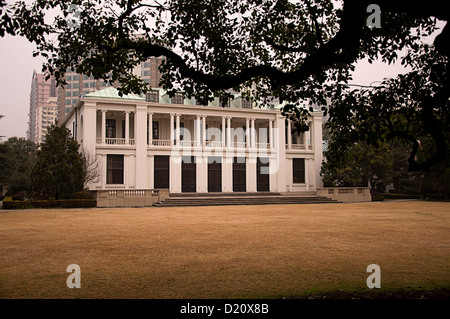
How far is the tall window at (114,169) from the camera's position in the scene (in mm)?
39375

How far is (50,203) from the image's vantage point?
2959cm

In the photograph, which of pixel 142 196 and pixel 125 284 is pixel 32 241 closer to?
pixel 125 284

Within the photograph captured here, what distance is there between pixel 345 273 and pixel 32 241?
9428mm

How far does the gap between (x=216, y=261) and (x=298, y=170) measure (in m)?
39.4

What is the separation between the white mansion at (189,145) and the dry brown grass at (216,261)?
25625 millimetres

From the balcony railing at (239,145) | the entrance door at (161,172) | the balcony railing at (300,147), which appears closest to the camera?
the entrance door at (161,172)

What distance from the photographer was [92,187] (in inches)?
1481

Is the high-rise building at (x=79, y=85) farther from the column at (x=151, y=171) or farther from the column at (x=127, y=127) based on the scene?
the column at (x=151, y=171)

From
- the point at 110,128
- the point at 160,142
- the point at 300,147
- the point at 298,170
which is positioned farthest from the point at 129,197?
the point at 300,147

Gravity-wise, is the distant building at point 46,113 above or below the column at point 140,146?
above

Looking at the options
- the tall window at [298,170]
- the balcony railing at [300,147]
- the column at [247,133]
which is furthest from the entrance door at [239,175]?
the balcony railing at [300,147]

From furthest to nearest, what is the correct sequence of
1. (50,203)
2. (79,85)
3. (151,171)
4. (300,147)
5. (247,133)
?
(79,85) → (300,147) → (247,133) → (151,171) → (50,203)

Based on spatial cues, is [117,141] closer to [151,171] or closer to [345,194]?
[151,171]

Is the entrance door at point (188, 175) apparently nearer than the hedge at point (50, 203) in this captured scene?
No
